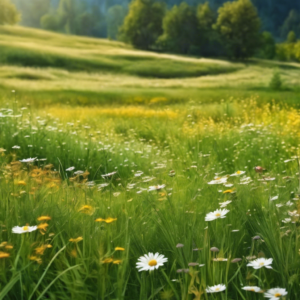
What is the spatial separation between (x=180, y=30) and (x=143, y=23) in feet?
11.5

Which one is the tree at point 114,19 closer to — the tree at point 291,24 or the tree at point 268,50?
the tree at point 268,50

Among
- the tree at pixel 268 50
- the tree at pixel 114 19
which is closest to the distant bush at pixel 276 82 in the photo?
the tree at pixel 268 50

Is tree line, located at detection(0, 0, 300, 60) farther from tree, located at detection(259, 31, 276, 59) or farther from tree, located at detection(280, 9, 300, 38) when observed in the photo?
tree, located at detection(280, 9, 300, 38)

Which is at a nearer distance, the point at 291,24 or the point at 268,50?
the point at 268,50

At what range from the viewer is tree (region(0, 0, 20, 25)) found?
41156 millimetres

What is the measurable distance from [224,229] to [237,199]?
1.46ft

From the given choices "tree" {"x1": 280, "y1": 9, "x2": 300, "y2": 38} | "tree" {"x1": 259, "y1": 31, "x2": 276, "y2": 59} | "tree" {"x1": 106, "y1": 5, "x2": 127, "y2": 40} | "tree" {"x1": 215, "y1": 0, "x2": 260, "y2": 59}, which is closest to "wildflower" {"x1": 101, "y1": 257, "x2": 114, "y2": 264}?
"tree" {"x1": 215, "y1": 0, "x2": 260, "y2": 59}

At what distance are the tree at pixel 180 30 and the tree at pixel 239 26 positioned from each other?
265 cm

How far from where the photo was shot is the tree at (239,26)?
39.2 meters

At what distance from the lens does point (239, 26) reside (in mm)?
39281

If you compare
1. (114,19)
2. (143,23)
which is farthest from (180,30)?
(114,19)

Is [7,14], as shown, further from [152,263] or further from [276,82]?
[152,263]

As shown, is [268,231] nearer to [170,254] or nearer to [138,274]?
[170,254]

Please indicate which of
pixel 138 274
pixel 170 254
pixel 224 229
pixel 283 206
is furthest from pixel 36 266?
pixel 283 206
